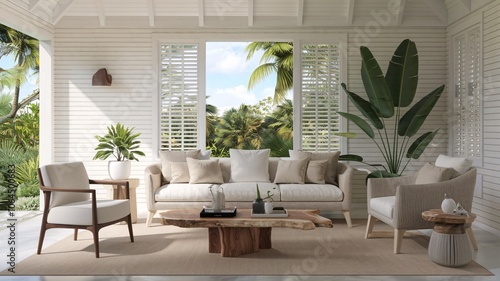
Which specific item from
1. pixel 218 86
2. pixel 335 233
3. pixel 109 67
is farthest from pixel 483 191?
pixel 218 86

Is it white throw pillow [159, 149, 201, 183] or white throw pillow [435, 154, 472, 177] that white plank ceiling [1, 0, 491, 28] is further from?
white throw pillow [435, 154, 472, 177]

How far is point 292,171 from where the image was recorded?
7051 millimetres

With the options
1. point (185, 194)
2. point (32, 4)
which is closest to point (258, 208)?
point (185, 194)

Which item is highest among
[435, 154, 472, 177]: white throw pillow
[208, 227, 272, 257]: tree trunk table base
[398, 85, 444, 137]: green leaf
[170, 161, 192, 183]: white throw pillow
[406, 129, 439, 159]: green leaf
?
[398, 85, 444, 137]: green leaf

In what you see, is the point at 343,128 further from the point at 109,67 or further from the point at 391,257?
the point at 109,67

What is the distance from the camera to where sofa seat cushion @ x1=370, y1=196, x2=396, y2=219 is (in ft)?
17.7

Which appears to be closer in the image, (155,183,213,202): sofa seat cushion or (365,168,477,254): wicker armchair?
(365,168,477,254): wicker armchair

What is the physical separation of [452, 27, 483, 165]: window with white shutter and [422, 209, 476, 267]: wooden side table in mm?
2295

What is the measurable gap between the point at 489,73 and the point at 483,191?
1.50 meters

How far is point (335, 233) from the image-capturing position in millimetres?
6336

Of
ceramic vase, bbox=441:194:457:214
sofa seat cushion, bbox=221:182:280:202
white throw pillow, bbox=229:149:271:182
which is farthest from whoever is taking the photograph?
white throw pillow, bbox=229:149:271:182

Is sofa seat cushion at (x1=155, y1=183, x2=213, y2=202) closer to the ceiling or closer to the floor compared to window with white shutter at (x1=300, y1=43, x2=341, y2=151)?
closer to the floor

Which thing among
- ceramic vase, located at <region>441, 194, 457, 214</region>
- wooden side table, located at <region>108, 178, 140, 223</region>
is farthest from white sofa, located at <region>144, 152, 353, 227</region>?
ceramic vase, located at <region>441, 194, 457, 214</region>

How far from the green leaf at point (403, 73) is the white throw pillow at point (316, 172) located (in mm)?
1301
